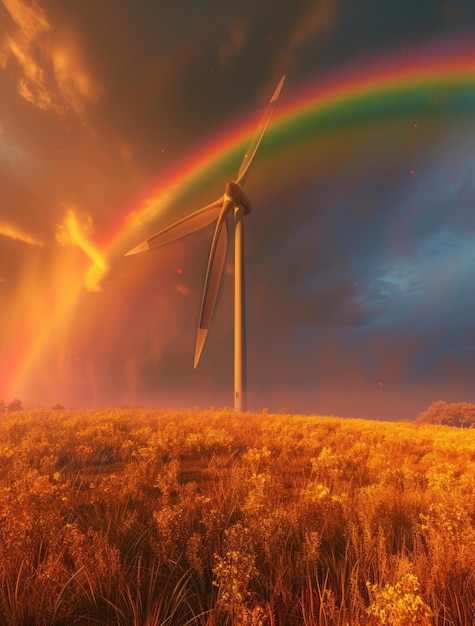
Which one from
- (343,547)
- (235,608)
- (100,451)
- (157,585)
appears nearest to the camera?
(235,608)

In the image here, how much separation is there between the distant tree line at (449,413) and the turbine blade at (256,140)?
142 feet

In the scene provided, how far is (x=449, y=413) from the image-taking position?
5206 cm

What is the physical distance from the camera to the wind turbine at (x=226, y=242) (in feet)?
101

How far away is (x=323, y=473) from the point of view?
9.46m

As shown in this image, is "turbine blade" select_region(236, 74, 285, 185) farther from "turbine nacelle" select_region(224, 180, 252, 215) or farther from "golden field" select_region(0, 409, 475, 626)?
"golden field" select_region(0, 409, 475, 626)

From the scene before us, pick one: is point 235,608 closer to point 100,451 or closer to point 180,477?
point 180,477

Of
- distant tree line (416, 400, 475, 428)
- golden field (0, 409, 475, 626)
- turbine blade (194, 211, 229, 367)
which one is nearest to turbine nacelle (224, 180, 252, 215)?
turbine blade (194, 211, 229, 367)

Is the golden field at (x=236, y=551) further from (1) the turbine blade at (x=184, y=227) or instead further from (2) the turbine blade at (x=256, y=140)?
(2) the turbine blade at (x=256, y=140)

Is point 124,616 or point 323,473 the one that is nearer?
point 124,616

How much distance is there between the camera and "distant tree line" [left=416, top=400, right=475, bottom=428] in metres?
49.7

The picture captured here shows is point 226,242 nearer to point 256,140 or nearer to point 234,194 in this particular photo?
point 234,194

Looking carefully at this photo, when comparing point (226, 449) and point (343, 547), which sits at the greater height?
point (226, 449)

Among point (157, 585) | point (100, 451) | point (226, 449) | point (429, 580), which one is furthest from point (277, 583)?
point (100, 451)

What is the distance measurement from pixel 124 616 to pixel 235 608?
1.19 metres
